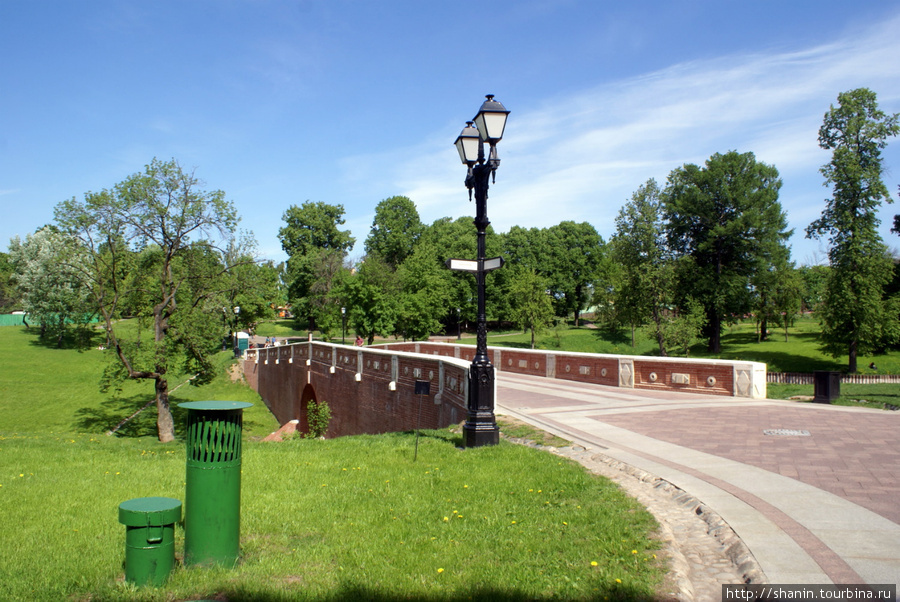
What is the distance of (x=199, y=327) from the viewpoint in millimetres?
23281

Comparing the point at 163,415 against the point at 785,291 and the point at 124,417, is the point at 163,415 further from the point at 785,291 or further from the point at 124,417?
the point at 785,291

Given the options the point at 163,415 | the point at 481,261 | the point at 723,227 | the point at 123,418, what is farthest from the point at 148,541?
the point at 723,227

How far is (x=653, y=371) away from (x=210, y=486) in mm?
14350

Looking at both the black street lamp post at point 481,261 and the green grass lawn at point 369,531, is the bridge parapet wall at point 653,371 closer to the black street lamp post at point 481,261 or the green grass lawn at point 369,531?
the black street lamp post at point 481,261

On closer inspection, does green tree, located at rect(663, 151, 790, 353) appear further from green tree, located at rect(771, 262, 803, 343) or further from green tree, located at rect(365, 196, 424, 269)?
green tree, located at rect(365, 196, 424, 269)

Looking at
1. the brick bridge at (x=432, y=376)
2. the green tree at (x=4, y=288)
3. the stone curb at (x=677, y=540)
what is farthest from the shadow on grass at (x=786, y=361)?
the green tree at (x=4, y=288)

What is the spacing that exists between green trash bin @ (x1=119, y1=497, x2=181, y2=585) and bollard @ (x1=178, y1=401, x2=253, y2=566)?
19 cm

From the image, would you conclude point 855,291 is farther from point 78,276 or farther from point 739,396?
point 78,276

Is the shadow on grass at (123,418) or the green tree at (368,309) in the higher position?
the green tree at (368,309)

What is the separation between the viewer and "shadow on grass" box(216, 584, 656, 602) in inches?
148

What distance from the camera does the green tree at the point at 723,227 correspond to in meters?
46.7

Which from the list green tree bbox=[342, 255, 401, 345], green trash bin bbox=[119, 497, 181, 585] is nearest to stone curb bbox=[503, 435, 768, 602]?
green trash bin bbox=[119, 497, 181, 585]

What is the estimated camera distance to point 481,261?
912 cm

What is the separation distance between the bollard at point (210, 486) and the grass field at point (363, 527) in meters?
0.16
